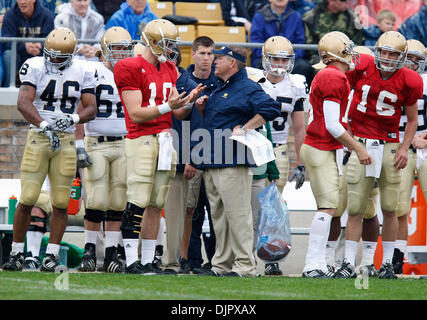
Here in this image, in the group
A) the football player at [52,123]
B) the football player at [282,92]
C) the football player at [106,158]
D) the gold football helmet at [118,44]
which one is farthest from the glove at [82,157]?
the football player at [282,92]

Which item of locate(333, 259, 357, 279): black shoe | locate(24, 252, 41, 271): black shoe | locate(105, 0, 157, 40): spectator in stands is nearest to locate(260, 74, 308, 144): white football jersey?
locate(333, 259, 357, 279): black shoe

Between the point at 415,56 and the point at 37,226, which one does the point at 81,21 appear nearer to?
the point at 37,226

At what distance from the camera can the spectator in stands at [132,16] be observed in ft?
36.2

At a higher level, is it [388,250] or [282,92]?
[282,92]

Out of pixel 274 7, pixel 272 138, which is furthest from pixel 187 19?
pixel 272 138

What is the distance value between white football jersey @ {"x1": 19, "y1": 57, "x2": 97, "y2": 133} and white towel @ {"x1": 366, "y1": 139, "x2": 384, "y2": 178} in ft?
7.37

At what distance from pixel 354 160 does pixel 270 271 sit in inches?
48.6

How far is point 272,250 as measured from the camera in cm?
741

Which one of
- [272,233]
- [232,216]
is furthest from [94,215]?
[272,233]

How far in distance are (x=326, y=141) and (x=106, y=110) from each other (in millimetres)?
1893

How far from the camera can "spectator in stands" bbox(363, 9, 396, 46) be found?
38.6 ft

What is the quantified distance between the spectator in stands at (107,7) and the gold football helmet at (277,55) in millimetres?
4047

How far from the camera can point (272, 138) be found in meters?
8.74

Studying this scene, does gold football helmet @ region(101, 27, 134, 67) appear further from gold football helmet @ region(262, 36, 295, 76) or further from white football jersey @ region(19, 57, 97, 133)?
gold football helmet @ region(262, 36, 295, 76)
